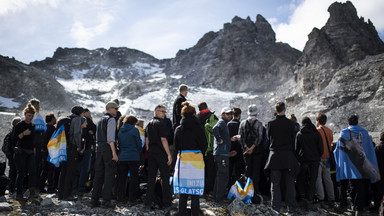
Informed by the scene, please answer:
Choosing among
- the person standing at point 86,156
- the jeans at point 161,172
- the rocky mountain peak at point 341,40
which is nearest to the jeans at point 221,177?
the jeans at point 161,172

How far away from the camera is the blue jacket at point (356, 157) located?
19.4 ft

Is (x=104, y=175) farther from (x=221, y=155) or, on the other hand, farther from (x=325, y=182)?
(x=325, y=182)

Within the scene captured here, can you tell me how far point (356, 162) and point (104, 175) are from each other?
5.47 m

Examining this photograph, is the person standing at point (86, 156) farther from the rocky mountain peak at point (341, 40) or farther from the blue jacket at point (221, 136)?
the rocky mountain peak at point (341, 40)

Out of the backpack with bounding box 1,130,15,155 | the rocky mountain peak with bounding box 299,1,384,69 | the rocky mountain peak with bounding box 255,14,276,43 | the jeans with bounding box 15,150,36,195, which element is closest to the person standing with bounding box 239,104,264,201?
the jeans with bounding box 15,150,36,195

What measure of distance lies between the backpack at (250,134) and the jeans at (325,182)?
178 cm

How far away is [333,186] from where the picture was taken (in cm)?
690

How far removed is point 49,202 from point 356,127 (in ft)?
22.3

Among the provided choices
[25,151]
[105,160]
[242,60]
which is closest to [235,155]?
[105,160]

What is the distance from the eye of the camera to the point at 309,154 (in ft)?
20.5

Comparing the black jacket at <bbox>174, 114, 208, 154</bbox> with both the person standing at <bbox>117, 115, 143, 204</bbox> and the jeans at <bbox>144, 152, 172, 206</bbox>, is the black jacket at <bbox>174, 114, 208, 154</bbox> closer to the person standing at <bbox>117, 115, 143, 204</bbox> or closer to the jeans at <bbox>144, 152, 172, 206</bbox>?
the jeans at <bbox>144, 152, 172, 206</bbox>

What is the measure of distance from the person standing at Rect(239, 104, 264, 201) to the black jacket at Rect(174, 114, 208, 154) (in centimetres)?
184

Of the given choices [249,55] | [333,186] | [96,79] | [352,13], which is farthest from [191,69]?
[333,186]

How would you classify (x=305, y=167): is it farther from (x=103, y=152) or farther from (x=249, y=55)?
(x=249, y=55)
